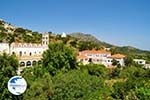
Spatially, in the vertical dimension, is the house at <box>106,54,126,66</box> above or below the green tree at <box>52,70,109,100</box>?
above

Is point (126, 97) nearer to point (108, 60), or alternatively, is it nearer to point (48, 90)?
point (48, 90)

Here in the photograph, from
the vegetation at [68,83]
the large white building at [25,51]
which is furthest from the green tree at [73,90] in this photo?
the large white building at [25,51]

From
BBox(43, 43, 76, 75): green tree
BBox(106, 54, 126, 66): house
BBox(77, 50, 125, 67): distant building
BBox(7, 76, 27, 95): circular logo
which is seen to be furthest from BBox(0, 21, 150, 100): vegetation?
BBox(77, 50, 125, 67): distant building

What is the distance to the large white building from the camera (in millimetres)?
53259

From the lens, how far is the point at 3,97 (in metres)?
23.7

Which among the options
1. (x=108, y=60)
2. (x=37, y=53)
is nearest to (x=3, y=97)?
(x=37, y=53)

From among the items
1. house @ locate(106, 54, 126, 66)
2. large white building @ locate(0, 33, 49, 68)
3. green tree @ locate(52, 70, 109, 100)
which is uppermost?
large white building @ locate(0, 33, 49, 68)

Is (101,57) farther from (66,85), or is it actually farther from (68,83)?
(66,85)

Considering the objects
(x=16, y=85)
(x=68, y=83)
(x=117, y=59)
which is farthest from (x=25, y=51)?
(x=16, y=85)

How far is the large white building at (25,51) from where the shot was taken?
175 ft

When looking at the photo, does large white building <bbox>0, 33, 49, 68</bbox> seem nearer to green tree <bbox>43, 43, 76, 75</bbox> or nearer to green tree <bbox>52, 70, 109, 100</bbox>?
green tree <bbox>43, 43, 76, 75</bbox>

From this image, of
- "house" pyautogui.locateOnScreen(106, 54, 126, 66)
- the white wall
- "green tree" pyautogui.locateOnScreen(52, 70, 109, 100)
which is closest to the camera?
"green tree" pyautogui.locateOnScreen(52, 70, 109, 100)

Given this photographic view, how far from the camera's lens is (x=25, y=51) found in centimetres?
6156

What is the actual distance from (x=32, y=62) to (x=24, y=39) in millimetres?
36087
